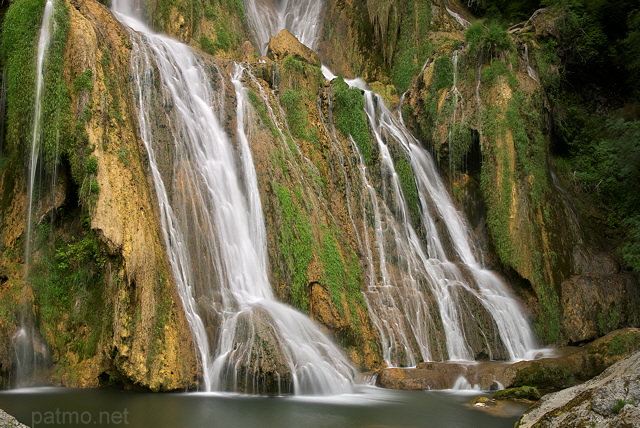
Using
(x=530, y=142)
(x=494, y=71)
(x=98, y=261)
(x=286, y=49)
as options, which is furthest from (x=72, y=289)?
(x=494, y=71)

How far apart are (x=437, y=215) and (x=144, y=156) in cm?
1110

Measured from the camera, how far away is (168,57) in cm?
1717

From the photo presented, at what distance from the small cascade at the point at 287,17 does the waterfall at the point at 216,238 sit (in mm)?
10712

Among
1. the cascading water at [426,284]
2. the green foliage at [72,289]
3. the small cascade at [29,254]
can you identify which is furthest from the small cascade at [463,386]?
the small cascade at [29,254]

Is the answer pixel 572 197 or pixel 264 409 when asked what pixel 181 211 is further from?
pixel 572 197

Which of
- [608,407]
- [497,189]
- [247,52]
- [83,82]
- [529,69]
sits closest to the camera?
[608,407]

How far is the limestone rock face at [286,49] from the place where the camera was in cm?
2198

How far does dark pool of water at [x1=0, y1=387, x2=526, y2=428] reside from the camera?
8844mm

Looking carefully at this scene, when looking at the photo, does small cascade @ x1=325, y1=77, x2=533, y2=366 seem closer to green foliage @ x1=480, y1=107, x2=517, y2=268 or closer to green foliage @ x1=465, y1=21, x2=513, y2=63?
green foliage @ x1=480, y1=107, x2=517, y2=268

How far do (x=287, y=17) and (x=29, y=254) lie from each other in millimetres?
23123

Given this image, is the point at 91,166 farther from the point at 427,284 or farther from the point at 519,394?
the point at 519,394

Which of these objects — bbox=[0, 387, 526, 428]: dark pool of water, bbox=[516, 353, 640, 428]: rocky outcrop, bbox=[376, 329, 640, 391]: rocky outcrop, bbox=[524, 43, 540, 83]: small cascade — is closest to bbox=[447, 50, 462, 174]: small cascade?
bbox=[524, 43, 540, 83]: small cascade

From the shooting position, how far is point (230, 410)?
31.6 feet

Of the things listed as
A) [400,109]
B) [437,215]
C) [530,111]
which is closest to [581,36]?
[530,111]
